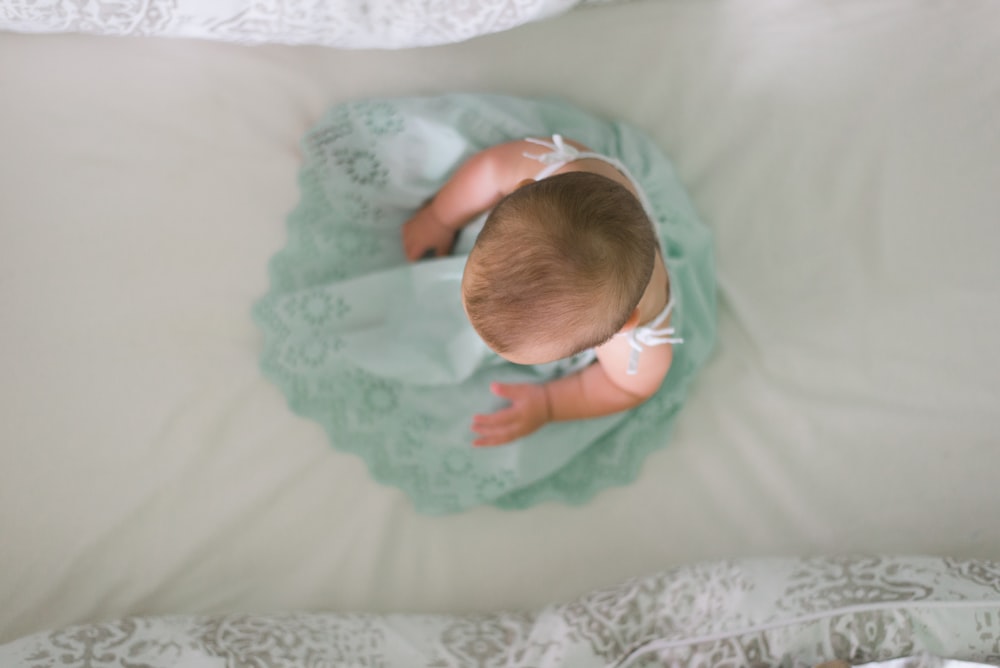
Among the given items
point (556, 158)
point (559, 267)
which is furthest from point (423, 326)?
point (559, 267)

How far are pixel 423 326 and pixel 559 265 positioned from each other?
14.5 inches

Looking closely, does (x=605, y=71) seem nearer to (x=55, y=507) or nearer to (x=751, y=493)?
(x=751, y=493)

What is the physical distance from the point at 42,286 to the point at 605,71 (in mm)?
761

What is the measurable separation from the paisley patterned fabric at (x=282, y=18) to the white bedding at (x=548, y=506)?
65mm

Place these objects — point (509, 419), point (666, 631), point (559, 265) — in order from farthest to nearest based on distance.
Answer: point (509, 419) → point (666, 631) → point (559, 265)

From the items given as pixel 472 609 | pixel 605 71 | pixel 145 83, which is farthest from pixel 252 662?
pixel 605 71

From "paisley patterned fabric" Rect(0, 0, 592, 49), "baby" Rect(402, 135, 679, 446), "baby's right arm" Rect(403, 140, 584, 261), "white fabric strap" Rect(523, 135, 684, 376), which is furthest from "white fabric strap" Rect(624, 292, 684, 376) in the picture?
"paisley patterned fabric" Rect(0, 0, 592, 49)

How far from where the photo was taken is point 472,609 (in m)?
0.90

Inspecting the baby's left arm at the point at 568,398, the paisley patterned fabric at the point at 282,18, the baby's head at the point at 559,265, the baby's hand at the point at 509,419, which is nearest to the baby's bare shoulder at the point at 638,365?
the baby's left arm at the point at 568,398

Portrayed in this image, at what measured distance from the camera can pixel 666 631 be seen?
2.55 feet

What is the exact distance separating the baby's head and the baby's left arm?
26 cm

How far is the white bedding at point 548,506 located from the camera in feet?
2.86

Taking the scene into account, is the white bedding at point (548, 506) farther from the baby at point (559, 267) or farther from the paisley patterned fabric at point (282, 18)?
the baby at point (559, 267)

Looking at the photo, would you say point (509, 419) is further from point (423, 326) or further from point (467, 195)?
point (467, 195)
